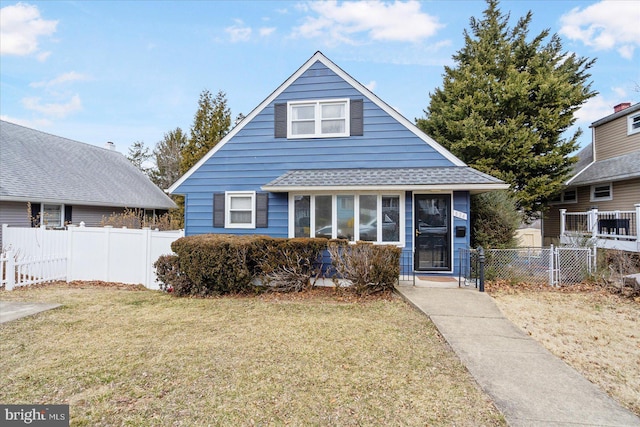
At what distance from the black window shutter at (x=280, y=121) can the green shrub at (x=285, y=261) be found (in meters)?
3.75

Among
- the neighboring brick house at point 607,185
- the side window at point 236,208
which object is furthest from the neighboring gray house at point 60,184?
the neighboring brick house at point 607,185

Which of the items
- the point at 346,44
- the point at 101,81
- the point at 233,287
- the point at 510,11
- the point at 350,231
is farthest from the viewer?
the point at 101,81

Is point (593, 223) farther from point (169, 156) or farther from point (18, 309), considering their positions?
point (169, 156)

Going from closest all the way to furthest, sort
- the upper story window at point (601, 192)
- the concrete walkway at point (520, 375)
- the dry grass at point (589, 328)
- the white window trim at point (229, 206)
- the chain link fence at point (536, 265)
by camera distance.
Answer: the concrete walkway at point (520, 375) < the dry grass at point (589, 328) < the chain link fence at point (536, 265) < the white window trim at point (229, 206) < the upper story window at point (601, 192)

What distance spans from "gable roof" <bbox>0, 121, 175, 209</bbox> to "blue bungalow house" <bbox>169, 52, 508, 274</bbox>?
756cm

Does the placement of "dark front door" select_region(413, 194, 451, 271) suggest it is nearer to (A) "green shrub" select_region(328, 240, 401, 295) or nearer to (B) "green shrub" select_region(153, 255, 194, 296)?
(A) "green shrub" select_region(328, 240, 401, 295)

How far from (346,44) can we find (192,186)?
9875 millimetres

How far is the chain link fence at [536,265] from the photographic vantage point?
7.98m

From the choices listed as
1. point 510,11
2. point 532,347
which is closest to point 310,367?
point 532,347

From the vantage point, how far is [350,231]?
8.65m

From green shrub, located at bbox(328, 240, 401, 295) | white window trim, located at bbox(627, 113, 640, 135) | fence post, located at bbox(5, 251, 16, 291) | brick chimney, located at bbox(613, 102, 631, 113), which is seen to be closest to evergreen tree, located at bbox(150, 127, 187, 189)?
fence post, located at bbox(5, 251, 16, 291)

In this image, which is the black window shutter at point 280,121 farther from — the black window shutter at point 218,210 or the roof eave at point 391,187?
the black window shutter at point 218,210

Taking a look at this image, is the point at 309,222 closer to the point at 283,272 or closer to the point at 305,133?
the point at 283,272

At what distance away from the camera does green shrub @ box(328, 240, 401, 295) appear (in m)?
6.79
